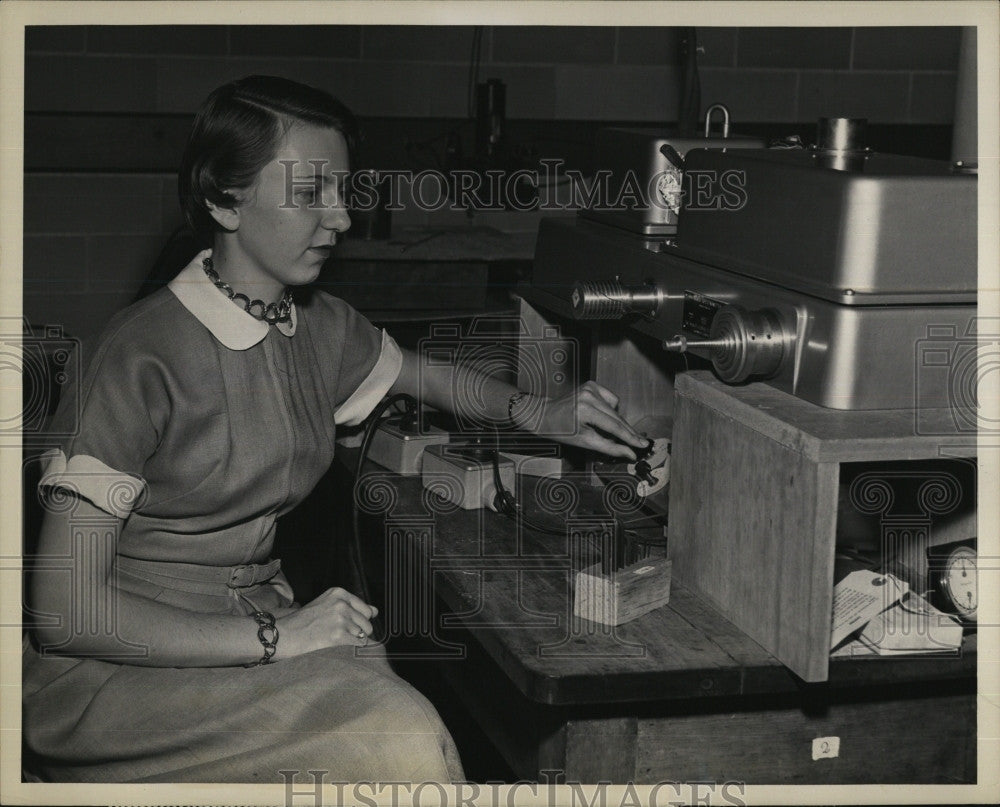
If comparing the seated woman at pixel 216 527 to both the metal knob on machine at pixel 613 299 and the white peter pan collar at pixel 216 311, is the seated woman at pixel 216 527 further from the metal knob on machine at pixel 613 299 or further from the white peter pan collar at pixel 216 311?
the metal knob on machine at pixel 613 299

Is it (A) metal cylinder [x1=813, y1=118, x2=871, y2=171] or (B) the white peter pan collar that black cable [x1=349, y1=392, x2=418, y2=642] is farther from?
(A) metal cylinder [x1=813, y1=118, x2=871, y2=171]

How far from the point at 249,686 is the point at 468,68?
2771 millimetres

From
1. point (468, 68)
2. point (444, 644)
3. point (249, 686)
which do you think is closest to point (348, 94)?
point (468, 68)

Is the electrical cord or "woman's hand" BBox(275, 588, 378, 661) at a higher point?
the electrical cord

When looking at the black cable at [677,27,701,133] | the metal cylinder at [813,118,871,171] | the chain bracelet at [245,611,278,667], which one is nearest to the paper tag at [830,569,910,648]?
the metal cylinder at [813,118,871,171]

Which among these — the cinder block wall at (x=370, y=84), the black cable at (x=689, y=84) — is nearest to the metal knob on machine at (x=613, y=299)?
the black cable at (x=689, y=84)

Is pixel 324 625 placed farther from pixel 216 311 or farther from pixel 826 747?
pixel 826 747

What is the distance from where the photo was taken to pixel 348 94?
376 cm

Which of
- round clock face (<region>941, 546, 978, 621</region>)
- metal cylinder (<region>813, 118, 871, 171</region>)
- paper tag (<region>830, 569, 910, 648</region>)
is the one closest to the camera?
paper tag (<region>830, 569, 910, 648</region>)

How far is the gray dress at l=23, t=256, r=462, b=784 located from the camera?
56.4 inches

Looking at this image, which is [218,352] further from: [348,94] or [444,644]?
[348,94]

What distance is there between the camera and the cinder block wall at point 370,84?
142 inches

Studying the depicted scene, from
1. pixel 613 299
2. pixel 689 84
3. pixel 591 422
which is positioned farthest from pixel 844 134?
pixel 689 84

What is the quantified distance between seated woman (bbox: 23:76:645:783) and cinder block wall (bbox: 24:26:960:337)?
6.97ft
